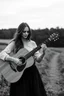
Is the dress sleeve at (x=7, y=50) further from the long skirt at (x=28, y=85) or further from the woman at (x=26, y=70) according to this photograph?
the long skirt at (x=28, y=85)

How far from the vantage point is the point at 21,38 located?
4898mm

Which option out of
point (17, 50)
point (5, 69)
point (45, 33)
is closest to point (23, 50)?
point (17, 50)

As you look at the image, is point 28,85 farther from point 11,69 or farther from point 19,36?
point 19,36

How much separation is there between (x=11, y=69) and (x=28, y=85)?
0.39 meters

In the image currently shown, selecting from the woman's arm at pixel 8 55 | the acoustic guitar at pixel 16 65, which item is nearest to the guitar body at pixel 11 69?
the acoustic guitar at pixel 16 65

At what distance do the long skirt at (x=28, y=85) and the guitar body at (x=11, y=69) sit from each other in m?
0.08

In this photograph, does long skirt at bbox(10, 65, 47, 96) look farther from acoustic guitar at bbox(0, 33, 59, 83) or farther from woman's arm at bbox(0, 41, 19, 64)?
woman's arm at bbox(0, 41, 19, 64)

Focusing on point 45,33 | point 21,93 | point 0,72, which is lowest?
point 45,33

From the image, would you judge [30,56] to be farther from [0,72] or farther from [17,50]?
[0,72]

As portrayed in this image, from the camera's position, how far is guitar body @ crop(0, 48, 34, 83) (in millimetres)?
4695

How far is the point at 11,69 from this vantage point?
4.83 metres

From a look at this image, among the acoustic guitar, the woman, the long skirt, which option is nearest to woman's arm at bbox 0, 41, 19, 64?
the woman

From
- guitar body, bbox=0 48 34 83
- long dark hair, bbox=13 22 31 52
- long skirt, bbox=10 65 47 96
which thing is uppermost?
long dark hair, bbox=13 22 31 52

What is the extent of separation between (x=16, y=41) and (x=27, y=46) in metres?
0.20
